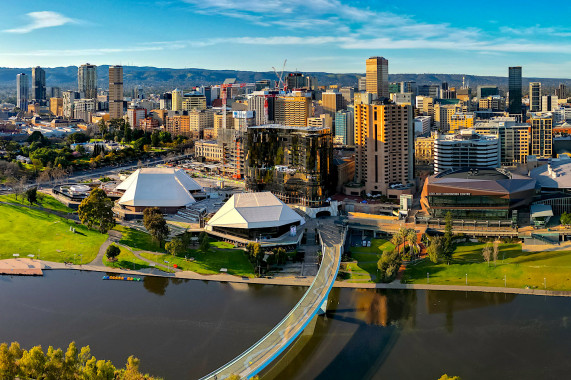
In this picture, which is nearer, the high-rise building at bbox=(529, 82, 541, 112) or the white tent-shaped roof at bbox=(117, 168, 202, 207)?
the white tent-shaped roof at bbox=(117, 168, 202, 207)

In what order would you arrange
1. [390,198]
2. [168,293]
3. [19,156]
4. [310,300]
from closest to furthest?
[310,300] < [168,293] < [390,198] < [19,156]

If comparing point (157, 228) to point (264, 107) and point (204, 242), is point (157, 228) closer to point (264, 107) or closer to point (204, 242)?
point (204, 242)

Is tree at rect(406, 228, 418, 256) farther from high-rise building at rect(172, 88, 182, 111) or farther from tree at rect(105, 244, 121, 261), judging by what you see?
high-rise building at rect(172, 88, 182, 111)

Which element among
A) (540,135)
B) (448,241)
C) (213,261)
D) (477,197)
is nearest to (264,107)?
(540,135)

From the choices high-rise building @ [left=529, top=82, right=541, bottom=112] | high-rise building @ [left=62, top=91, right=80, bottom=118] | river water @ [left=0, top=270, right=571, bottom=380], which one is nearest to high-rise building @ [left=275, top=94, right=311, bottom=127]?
high-rise building @ [left=529, top=82, right=541, bottom=112]

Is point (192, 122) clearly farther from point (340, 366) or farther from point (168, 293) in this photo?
point (340, 366)

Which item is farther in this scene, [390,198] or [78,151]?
[78,151]

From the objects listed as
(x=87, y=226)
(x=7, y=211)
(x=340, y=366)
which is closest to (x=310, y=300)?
(x=340, y=366)
